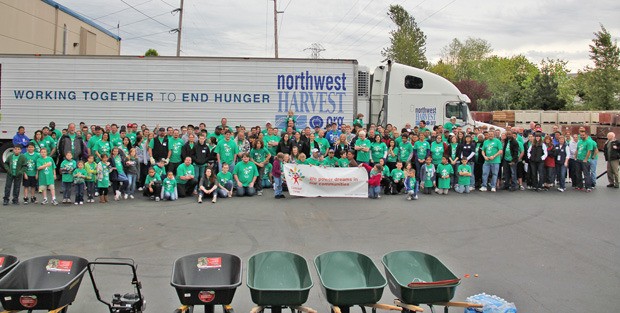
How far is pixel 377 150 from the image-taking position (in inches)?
641

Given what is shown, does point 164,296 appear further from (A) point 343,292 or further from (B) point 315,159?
(B) point 315,159

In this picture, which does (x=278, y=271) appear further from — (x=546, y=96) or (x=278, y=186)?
(x=546, y=96)

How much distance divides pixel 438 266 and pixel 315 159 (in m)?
9.94

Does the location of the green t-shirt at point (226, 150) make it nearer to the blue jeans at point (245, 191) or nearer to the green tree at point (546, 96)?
the blue jeans at point (245, 191)

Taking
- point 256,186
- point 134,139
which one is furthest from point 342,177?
point 134,139

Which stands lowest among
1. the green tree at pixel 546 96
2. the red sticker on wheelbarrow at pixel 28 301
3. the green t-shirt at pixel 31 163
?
the red sticker on wheelbarrow at pixel 28 301

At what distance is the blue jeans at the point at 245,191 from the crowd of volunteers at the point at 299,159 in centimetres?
3

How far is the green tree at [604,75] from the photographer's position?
4647 cm

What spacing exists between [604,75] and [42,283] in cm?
5111

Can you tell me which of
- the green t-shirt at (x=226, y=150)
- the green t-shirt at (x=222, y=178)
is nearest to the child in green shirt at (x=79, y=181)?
the green t-shirt at (x=222, y=178)

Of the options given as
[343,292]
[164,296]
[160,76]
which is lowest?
[164,296]

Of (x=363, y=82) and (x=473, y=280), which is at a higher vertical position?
(x=363, y=82)

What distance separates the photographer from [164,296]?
7.15 metres

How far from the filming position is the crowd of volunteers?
49.2 ft
